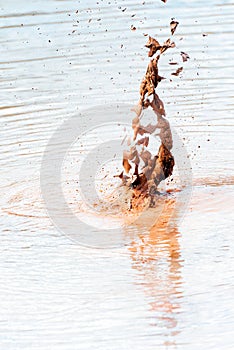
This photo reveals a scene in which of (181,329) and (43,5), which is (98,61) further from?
(181,329)

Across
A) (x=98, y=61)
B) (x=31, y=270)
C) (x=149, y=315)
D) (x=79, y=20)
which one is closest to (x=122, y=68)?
(x=98, y=61)

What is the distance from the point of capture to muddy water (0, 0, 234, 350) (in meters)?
5.64

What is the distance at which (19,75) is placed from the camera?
11.3m

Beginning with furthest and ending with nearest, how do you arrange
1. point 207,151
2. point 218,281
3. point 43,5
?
point 43,5 → point 207,151 → point 218,281

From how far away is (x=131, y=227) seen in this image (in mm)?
7266

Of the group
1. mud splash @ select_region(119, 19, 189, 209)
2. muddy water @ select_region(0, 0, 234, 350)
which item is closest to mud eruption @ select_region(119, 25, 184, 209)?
Answer: mud splash @ select_region(119, 19, 189, 209)

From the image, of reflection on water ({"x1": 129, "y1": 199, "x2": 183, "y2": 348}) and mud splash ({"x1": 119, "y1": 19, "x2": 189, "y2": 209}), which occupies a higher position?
mud splash ({"x1": 119, "y1": 19, "x2": 189, "y2": 209})

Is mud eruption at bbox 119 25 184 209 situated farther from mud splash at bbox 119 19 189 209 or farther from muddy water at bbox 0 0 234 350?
muddy water at bbox 0 0 234 350

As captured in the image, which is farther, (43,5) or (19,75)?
(43,5)

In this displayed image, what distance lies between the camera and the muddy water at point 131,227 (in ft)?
18.5

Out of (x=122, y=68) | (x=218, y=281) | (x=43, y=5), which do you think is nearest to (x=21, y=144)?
(x=122, y=68)

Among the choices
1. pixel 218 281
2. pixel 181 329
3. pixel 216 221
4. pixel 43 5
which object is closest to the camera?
pixel 181 329

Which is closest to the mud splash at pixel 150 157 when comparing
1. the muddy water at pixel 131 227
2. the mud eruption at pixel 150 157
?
the mud eruption at pixel 150 157

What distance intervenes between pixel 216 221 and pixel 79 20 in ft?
22.1
